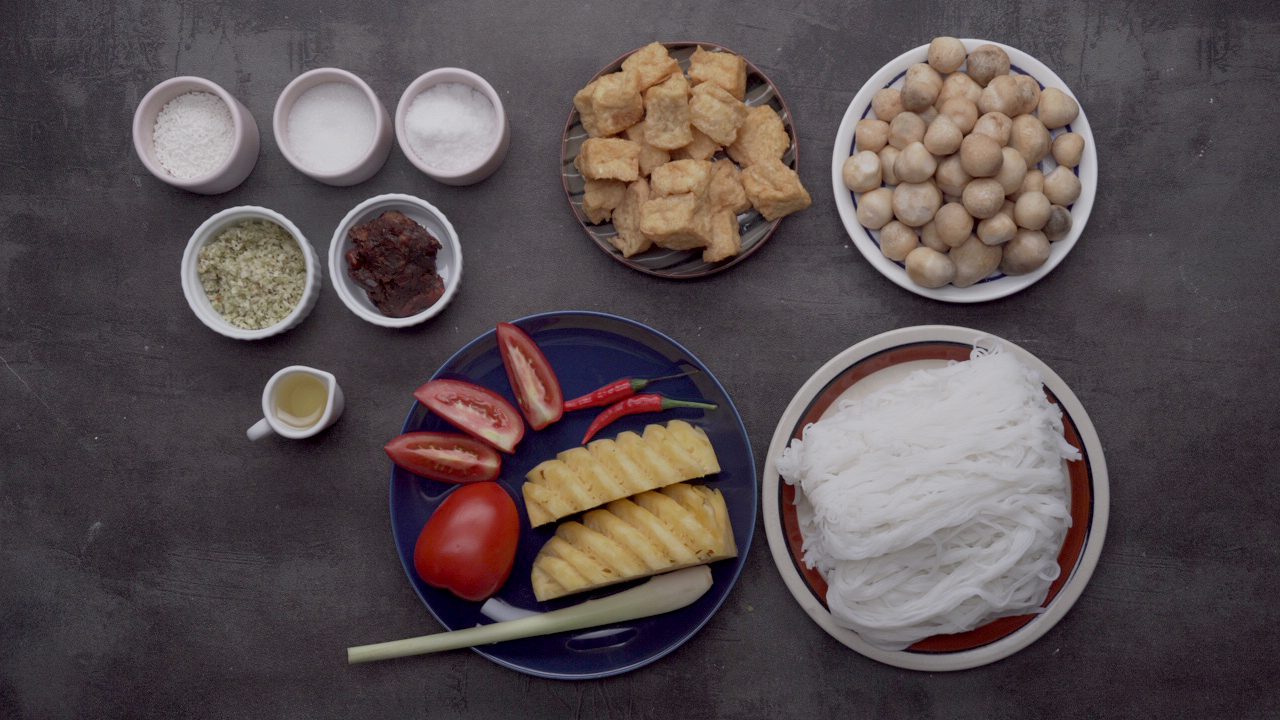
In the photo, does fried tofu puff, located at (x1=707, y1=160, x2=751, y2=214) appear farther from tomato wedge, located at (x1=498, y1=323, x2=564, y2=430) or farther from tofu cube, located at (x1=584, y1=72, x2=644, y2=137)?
tomato wedge, located at (x1=498, y1=323, x2=564, y2=430)

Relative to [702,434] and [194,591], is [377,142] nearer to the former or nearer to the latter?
[702,434]

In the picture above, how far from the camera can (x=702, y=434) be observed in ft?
8.49

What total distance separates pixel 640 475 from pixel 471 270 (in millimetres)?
996

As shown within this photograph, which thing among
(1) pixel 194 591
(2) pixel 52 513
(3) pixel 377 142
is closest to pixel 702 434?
(3) pixel 377 142

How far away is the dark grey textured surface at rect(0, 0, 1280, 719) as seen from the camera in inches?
109

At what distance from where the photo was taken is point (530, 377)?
262cm

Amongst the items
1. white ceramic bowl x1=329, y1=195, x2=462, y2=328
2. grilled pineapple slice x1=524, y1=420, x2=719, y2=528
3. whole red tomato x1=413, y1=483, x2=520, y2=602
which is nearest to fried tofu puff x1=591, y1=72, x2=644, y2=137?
white ceramic bowl x1=329, y1=195, x2=462, y2=328

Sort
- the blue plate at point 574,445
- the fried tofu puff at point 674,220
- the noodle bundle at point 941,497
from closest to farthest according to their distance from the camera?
the noodle bundle at point 941,497, the fried tofu puff at point 674,220, the blue plate at point 574,445

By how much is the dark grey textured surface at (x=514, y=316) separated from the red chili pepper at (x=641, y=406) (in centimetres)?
24

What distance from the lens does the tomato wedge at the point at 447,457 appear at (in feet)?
8.50

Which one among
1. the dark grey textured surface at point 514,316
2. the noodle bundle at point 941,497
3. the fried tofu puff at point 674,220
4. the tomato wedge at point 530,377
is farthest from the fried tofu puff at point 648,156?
the noodle bundle at point 941,497

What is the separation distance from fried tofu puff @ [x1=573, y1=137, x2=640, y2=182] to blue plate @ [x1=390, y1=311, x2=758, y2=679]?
0.46 meters

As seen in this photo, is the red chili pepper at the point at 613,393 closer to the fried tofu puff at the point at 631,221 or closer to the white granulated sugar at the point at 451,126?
the fried tofu puff at the point at 631,221

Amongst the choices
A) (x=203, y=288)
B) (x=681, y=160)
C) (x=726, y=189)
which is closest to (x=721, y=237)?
(x=726, y=189)
